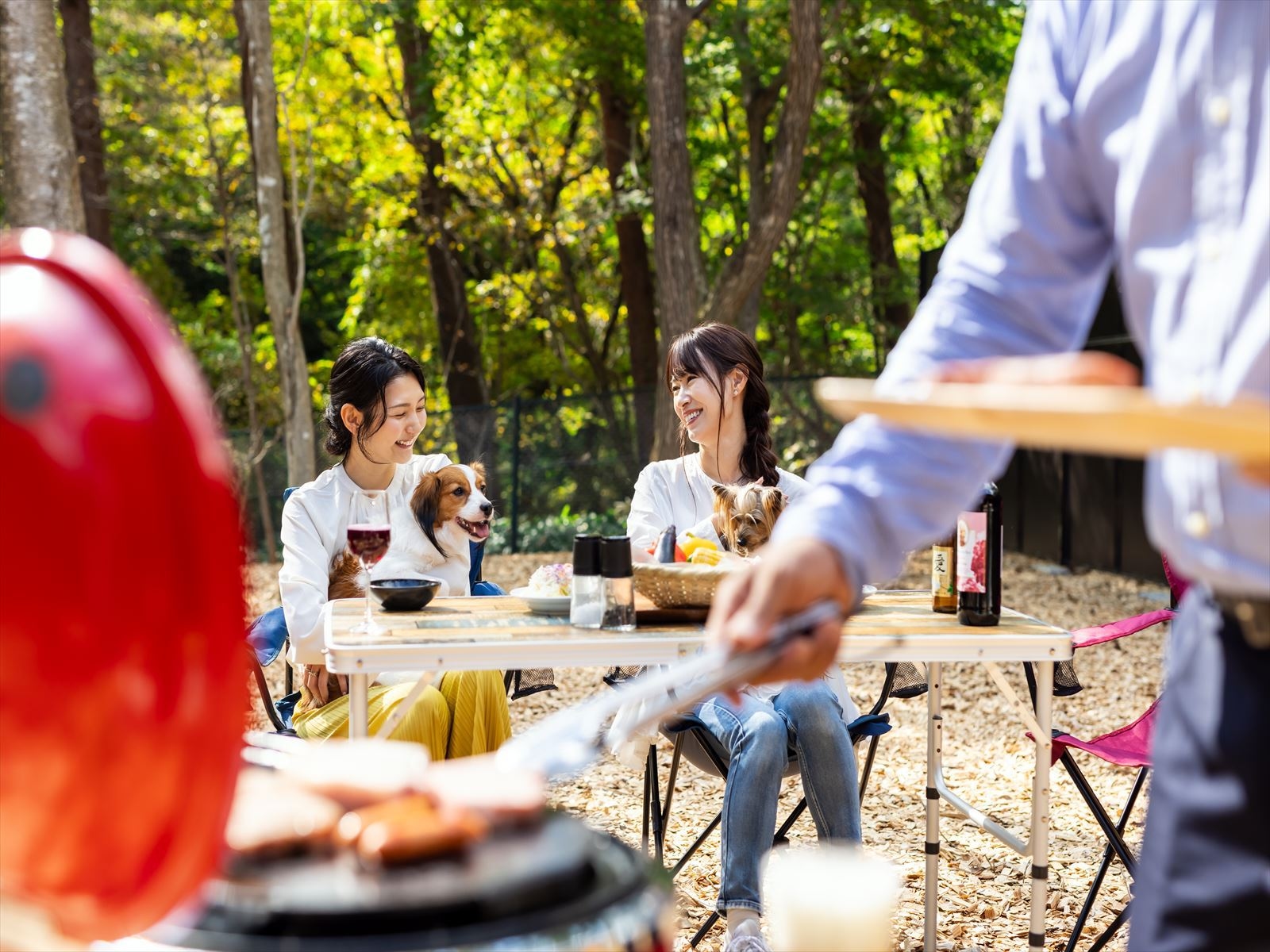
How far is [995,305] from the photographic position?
1.43 metres

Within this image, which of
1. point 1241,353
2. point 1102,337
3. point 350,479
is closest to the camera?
point 1241,353

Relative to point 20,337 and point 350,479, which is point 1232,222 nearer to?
→ point 20,337

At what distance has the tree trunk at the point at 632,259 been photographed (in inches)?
525

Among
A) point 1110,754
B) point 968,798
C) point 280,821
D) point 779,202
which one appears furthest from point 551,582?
point 779,202

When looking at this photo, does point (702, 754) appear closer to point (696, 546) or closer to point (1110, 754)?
point (696, 546)

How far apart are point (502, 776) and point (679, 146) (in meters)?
8.42

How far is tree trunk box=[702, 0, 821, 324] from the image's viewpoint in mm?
9109

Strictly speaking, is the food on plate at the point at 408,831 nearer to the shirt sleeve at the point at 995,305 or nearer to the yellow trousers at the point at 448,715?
the shirt sleeve at the point at 995,305

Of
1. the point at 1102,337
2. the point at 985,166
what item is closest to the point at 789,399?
the point at 1102,337

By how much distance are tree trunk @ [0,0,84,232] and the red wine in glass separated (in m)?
3.89

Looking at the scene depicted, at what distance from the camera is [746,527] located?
3660mm

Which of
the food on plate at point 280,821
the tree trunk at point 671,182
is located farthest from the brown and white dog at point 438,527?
the tree trunk at point 671,182

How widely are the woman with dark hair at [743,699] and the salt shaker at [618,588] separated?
43 centimetres

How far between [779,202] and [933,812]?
21.1 feet
